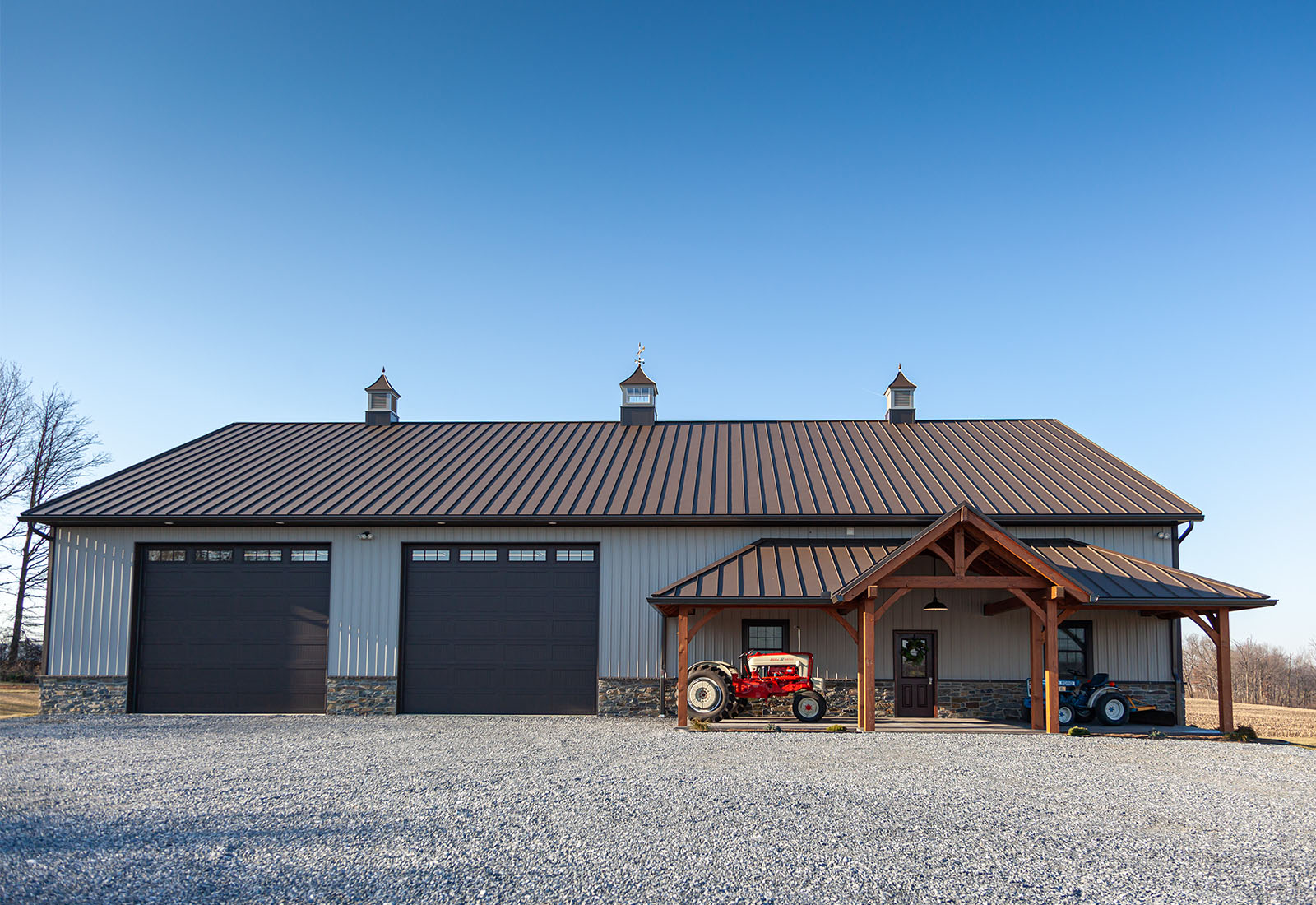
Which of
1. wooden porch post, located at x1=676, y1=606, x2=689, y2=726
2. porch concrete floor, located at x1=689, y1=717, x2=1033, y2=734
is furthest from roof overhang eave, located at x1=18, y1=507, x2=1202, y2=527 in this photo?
porch concrete floor, located at x1=689, y1=717, x2=1033, y2=734

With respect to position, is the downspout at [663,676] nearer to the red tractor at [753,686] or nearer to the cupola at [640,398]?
the red tractor at [753,686]

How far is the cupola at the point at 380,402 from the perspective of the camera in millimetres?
24812

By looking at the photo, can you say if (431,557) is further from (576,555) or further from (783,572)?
(783,572)

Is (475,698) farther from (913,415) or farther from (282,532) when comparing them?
(913,415)

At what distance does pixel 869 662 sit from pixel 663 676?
4245 mm

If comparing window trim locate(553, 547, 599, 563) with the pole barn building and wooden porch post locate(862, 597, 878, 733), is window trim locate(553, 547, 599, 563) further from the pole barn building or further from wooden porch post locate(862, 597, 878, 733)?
wooden porch post locate(862, 597, 878, 733)

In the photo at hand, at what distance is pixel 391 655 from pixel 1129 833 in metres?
13.8

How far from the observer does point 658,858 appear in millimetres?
7152

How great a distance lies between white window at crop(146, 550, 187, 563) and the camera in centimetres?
1881

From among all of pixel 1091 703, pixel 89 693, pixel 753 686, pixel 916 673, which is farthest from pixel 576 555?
pixel 89 693

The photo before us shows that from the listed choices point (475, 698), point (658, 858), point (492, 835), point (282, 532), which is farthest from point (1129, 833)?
point (282, 532)

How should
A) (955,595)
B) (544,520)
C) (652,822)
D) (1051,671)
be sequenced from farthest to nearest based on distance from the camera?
(544,520) → (955,595) → (1051,671) → (652,822)

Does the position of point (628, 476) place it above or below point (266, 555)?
above

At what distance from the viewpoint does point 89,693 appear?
18266 millimetres
